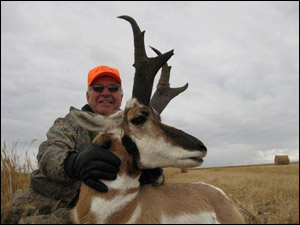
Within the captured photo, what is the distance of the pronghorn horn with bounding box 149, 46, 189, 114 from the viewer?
6191 mm

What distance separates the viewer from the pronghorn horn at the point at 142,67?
188 inches

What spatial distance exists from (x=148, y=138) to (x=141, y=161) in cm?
34

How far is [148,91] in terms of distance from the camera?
4.82 meters

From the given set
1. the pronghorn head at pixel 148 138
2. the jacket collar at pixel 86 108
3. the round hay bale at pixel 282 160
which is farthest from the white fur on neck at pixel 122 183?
the round hay bale at pixel 282 160

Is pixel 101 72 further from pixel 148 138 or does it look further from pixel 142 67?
pixel 148 138

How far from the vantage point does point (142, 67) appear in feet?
15.7

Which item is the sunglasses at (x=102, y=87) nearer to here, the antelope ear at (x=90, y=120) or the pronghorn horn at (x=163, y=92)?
the pronghorn horn at (x=163, y=92)

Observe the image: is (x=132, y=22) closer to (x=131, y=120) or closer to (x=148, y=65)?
(x=148, y=65)

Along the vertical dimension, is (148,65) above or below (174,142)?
above

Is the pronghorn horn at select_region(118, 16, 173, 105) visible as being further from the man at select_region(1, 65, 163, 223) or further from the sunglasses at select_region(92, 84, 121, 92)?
the sunglasses at select_region(92, 84, 121, 92)

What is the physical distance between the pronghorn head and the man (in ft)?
1.07

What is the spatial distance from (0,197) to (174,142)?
9.23ft

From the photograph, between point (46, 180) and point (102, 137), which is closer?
point (102, 137)

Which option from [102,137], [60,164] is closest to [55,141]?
[60,164]
